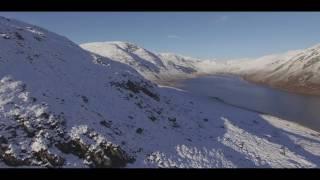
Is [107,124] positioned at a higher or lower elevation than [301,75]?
higher

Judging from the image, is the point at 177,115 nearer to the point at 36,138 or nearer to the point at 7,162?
the point at 36,138

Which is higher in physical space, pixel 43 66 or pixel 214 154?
pixel 43 66

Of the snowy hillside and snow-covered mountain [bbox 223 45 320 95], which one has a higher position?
the snowy hillside

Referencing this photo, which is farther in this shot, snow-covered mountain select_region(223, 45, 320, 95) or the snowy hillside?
snow-covered mountain select_region(223, 45, 320, 95)

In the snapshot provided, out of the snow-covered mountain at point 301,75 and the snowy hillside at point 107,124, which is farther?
the snow-covered mountain at point 301,75

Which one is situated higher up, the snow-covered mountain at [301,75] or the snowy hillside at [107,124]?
the snowy hillside at [107,124]

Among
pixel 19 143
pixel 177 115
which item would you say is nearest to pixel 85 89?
pixel 177 115
